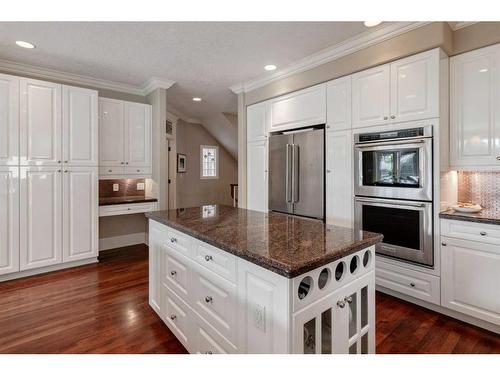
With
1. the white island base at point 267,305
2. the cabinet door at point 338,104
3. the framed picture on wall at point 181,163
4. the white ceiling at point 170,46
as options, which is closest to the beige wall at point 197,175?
the framed picture on wall at point 181,163

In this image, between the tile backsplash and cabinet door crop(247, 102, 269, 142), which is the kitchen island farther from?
the tile backsplash

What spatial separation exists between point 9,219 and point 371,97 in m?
4.08

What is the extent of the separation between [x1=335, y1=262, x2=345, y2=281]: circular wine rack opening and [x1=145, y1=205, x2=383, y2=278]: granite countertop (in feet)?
0.33

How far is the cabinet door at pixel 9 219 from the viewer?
3018 millimetres

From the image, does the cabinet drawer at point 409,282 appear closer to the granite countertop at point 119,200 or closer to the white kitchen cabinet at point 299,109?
the white kitchen cabinet at point 299,109

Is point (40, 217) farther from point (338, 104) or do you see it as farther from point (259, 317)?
point (338, 104)

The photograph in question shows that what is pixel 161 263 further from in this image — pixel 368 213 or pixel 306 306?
pixel 368 213

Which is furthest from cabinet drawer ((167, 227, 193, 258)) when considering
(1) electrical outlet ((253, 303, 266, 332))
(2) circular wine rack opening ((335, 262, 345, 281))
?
(2) circular wine rack opening ((335, 262, 345, 281))

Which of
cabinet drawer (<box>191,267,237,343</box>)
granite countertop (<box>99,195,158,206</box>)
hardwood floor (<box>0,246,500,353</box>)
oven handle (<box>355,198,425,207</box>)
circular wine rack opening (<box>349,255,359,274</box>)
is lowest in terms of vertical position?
hardwood floor (<box>0,246,500,353</box>)

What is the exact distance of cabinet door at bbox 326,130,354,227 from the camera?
2.85m

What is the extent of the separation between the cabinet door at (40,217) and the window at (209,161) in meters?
4.11

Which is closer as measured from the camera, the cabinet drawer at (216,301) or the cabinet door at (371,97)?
the cabinet drawer at (216,301)

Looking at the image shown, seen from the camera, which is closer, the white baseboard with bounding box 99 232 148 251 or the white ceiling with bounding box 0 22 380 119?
the white ceiling with bounding box 0 22 380 119
